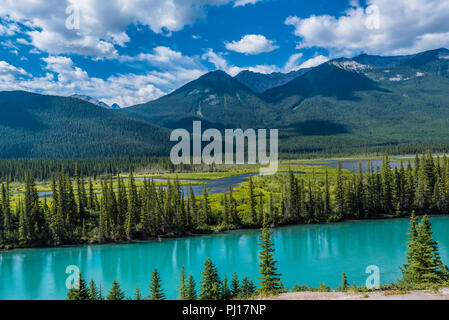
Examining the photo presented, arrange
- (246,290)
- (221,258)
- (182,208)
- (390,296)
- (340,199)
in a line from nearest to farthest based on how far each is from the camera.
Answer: (390,296), (246,290), (221,258), (182,208), (340,199)

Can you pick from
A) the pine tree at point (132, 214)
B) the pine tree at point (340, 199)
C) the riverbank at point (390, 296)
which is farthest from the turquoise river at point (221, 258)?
the riverbank at point (390, 296)

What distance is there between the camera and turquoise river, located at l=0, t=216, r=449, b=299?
3972 centimetres

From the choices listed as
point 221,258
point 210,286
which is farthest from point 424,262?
point 221,258

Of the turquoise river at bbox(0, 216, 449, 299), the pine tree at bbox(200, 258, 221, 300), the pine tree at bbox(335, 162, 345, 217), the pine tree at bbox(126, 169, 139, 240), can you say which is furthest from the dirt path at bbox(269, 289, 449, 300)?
the pine tree at bbox(335, 162, 345, 217)

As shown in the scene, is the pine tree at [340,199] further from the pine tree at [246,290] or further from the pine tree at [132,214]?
the pine tree at [246,290]

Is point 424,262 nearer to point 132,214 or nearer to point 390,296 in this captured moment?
point 390,296

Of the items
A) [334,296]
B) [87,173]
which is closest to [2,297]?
[334,296]

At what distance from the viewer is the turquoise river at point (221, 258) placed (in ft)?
130

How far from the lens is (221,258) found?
4809 centimetres

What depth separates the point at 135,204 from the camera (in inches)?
2479

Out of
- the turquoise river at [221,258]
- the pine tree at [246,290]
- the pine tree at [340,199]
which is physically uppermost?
the pine tree at [340,199]

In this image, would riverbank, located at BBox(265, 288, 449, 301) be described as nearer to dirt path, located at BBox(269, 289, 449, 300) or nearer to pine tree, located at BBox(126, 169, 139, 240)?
dirt path, located at BBox(269, 289, 449, 300)

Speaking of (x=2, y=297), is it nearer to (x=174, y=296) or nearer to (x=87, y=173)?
(x=174, y=296)
